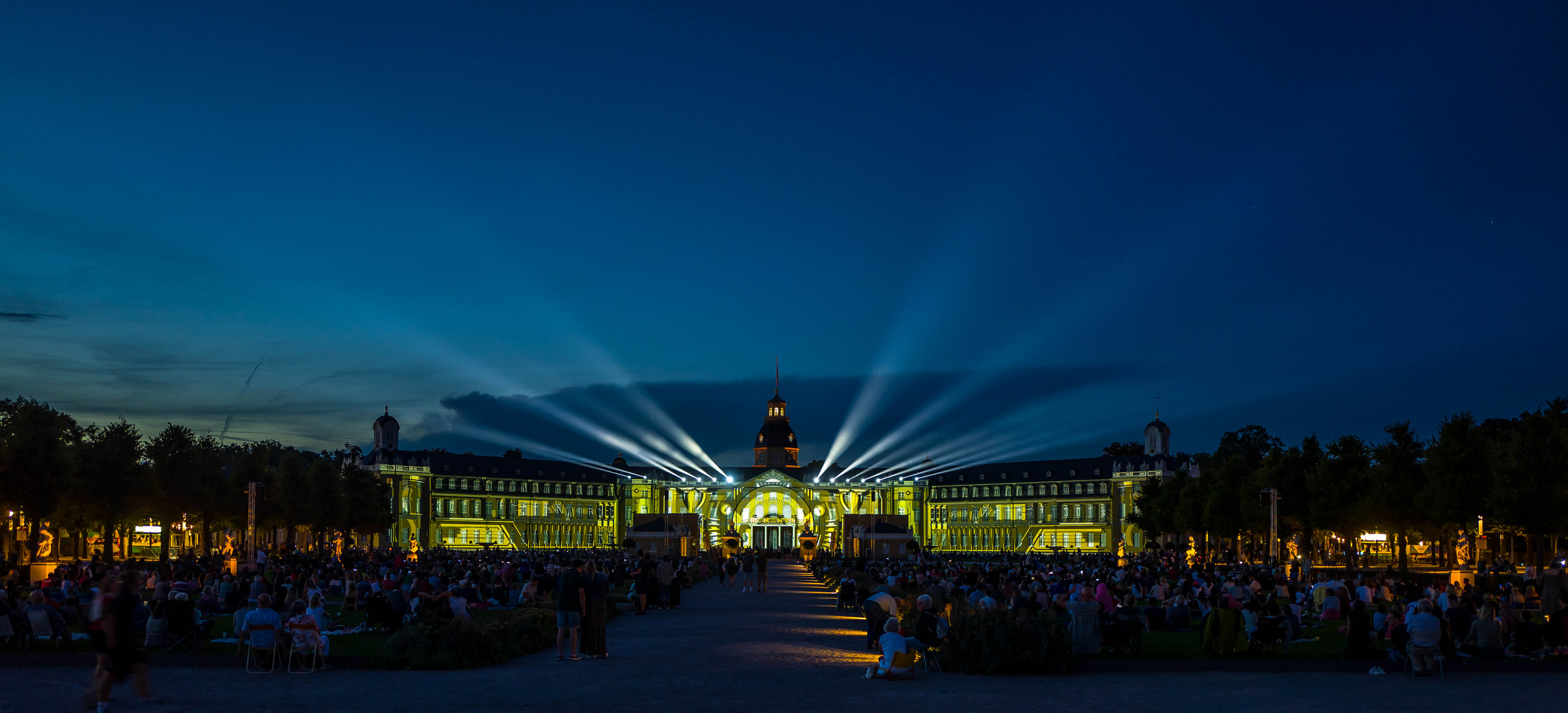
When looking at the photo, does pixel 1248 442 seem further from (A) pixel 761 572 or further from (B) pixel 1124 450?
(A) pixel 761 572

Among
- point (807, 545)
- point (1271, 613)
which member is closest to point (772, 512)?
point (807, 545)

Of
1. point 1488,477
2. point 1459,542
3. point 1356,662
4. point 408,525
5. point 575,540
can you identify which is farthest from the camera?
point 575,540

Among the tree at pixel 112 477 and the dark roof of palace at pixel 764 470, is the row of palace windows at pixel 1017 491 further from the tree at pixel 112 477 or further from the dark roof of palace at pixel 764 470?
the tree at pixel 112 477

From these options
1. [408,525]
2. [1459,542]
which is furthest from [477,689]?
[408,525]

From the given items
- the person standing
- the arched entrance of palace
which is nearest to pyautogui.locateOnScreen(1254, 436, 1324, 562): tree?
the person standing

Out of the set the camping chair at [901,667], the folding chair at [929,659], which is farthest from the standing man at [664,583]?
the camping chair at [901,667]

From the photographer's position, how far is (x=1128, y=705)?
15.3 meters

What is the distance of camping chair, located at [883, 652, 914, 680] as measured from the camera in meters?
17.8

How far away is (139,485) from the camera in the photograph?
5994 cm

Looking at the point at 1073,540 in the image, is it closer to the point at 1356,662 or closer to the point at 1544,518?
the point at 1544,518

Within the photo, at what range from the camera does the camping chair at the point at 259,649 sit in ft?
60.6

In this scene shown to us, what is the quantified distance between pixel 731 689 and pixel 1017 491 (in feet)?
513

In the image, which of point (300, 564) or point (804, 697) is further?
point (300, 564)

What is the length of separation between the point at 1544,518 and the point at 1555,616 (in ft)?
123
